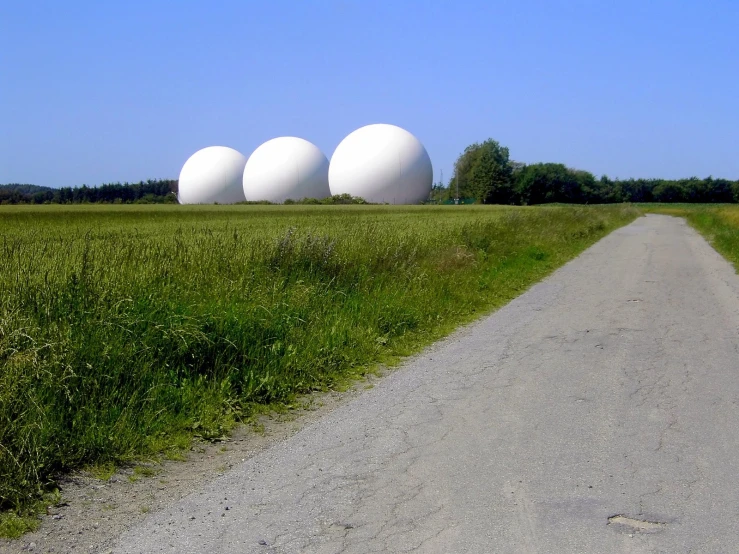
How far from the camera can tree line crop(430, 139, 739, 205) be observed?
94.1 m

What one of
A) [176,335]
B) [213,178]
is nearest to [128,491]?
[176,335]

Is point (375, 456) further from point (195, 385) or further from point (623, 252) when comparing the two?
point (623, 252)

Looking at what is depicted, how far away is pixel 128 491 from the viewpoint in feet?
13.3

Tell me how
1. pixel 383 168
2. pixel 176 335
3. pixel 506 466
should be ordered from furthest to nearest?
pixel 383 168, pixel 176 335, pixel 506 466

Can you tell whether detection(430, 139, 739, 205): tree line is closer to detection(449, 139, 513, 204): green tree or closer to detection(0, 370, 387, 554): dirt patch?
detection(449, 139, 513, 204): green tree

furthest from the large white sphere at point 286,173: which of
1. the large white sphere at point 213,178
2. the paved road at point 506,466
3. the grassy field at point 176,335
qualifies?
the paved road at point 506,466

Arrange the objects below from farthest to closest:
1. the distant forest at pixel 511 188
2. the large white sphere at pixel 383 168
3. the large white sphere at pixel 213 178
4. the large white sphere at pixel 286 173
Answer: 1. the distant forest at pixel 511 188
2. the large white sphere at pixel 213 178
3. the large white sphere at pixel 286 173
4. the large white sphere at pixel 383 168

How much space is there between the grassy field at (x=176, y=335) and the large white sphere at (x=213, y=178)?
74789 mm

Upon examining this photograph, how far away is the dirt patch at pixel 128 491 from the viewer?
11.2 feet

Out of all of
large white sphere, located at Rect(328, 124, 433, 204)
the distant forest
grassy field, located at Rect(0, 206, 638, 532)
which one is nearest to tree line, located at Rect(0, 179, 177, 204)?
the distant forest

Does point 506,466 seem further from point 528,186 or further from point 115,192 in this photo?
point 115,192

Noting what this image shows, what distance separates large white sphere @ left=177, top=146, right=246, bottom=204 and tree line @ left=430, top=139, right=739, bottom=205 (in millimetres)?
23353

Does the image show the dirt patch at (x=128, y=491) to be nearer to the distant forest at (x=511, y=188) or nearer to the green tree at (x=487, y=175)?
the distant forest at (x=511, y=188)

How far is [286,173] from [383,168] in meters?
11.0
